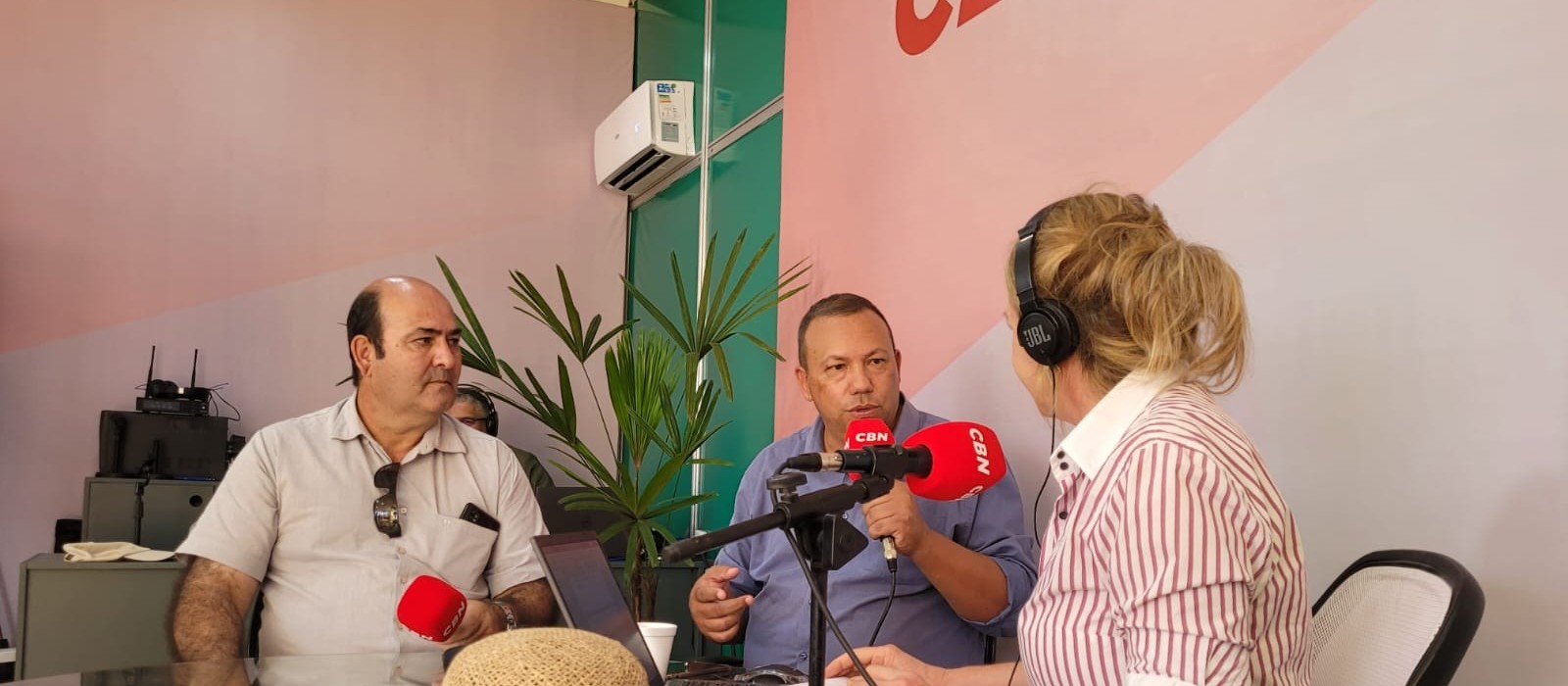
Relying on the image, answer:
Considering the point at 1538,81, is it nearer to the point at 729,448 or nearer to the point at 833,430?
the point at 833,430

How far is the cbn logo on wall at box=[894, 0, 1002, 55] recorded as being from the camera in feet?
9.46

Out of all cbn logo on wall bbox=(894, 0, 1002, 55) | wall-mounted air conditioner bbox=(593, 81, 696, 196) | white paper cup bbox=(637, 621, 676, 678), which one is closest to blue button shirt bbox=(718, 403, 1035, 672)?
white paper cup bbox=(637, 621, 676, 678)

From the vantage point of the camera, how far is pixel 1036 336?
1.31 metres

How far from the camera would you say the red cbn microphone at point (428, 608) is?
5.66ft

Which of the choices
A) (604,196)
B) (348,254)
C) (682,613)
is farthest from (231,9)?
(682,613)

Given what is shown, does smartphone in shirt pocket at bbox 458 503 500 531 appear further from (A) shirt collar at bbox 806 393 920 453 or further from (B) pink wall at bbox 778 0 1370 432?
(B) pink wall at bbox 778 0 1370 432

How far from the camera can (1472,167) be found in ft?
5.15

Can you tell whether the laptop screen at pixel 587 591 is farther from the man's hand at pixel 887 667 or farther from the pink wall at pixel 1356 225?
the pink wall at pixel 1356 225

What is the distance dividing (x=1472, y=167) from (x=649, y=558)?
2396 mm

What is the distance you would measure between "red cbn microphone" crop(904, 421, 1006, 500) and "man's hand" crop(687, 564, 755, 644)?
717 mm

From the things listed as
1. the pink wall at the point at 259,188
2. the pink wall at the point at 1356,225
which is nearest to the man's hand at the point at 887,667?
the pink wall at the point at 1356,225

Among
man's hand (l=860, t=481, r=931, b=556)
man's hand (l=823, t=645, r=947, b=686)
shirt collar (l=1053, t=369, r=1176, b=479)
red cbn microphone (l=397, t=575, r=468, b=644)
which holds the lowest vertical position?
man's hand (l=823, t=645, r=947, b=686)

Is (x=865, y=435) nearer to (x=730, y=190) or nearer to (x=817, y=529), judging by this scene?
(x=817, y=529)

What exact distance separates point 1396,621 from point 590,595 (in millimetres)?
962
